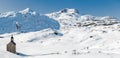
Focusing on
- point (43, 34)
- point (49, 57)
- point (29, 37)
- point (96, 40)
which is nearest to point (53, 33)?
point (43, 34)

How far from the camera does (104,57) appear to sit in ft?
126

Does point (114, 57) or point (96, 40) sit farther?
point (96, 40)

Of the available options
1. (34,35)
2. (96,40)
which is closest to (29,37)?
(34,35)

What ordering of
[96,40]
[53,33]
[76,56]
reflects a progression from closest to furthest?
[76,56] < [96,40] < [53,33]

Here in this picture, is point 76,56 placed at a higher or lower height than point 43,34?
lower

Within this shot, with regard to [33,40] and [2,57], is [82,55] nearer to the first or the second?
[2,57]

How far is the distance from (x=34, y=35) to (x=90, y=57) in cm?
A: 11421

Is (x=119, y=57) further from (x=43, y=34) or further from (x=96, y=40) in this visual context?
(x=43, y=34)

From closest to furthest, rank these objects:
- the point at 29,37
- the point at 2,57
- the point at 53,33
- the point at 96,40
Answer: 1. the point at 2,57
2. the point at 96,40
3. the point at 29,37
4. the point at 53,33

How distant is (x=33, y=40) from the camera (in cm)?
14075

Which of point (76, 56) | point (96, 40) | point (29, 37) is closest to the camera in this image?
point (76, 56)

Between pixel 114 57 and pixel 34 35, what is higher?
pixel 34 35

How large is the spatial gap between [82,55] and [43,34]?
11512 cm

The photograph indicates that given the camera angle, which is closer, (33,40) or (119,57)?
(119,57)
